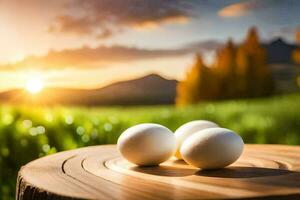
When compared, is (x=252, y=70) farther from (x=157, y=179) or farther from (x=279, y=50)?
(x=157, y=179)

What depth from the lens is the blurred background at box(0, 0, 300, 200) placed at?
10.5 feet

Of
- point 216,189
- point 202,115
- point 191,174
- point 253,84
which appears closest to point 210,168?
point 191,174

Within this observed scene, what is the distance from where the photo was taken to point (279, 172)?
4.30ft

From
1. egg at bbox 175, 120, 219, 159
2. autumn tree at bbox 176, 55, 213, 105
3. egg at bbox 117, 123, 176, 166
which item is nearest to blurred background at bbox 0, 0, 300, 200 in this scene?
autumn tree at bbox 176, 55, 213, 105

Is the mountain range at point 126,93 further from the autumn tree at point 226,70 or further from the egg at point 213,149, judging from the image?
the egg at point 213,149

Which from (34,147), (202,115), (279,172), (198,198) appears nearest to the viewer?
(198,198)

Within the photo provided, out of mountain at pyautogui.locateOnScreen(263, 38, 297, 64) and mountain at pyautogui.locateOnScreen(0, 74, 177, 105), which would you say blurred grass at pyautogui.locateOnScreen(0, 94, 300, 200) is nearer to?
mountain at pyautogui.locateOnScreen(0, 74, 177, 105)

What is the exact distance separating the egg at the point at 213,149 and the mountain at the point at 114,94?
74.1 inches

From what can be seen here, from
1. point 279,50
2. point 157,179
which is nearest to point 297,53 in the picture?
point 279,50

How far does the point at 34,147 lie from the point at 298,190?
1.80 meters

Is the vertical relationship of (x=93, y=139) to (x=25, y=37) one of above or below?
below

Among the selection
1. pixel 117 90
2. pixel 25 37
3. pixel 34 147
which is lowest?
pixel 34 147

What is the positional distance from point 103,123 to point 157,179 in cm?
172

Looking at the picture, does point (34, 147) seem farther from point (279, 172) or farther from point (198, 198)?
point (198, 198)
